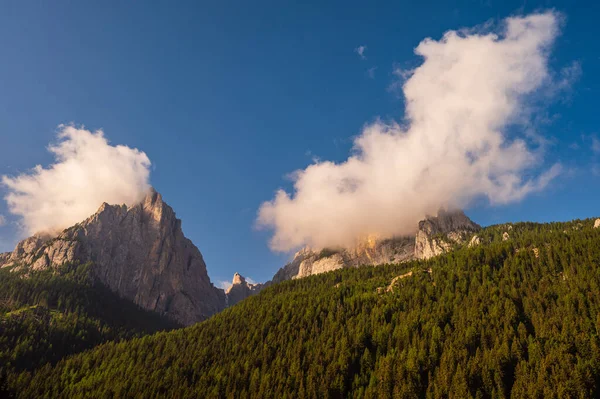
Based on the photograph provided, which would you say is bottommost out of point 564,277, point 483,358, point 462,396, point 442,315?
point 462,396

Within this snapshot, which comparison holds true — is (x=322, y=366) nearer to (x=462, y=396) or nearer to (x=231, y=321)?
(x=462, y=396)

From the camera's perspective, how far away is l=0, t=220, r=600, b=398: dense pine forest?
10706 cm

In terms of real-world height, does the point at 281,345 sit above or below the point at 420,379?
above

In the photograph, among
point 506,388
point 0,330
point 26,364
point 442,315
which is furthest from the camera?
point 0,330

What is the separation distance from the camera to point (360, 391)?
114 meters

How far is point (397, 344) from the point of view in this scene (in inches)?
5300

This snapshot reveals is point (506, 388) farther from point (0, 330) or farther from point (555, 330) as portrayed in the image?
point (0, 330)

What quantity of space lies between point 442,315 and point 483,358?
31.8 m

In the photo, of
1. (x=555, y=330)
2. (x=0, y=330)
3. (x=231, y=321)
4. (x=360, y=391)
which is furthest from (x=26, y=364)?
(x=555, y=330)

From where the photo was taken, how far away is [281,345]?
5935 inches

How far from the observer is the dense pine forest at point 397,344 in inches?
4215

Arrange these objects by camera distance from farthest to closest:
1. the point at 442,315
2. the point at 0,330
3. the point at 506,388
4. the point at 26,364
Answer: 1. the point at 0,330
2. the point at 26,364
3. the point at 442,315
4. the point at 506,388

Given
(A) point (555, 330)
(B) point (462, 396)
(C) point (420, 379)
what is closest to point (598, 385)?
(A) point (555, 330)

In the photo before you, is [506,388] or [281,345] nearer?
[506,388]
